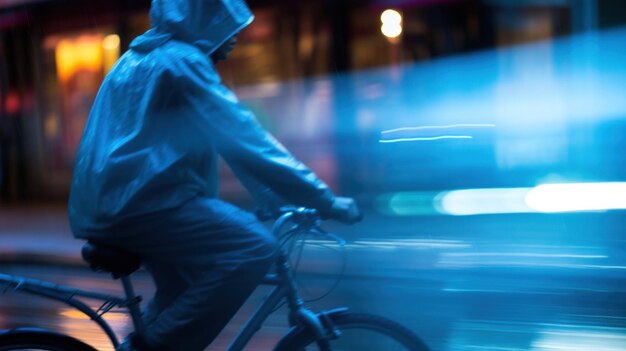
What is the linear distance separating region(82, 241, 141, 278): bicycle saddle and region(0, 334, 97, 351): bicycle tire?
0.25m

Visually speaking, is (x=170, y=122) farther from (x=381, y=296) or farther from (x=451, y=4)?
(x=451, y=4)

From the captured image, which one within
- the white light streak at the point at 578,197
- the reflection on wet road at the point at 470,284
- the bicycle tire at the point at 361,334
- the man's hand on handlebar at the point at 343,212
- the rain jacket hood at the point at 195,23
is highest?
the rain jacket hood at the point at 195,23

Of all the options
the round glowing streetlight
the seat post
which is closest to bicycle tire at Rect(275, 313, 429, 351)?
the seat post

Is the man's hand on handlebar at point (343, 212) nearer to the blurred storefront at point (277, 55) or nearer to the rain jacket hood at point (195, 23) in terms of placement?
the rain jacket hood at point (195, 23)

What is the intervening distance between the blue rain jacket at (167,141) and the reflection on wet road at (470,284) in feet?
1.93

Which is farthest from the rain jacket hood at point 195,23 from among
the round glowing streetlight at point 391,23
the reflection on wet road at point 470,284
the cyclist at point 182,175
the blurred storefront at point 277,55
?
the round glowing streetlight at point 391,23

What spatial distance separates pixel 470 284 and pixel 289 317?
4387 millimetres

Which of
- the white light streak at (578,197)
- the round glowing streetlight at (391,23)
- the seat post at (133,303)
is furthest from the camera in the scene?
the round glowing streetlight at (391,23)

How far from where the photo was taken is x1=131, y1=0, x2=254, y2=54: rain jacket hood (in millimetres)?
3033

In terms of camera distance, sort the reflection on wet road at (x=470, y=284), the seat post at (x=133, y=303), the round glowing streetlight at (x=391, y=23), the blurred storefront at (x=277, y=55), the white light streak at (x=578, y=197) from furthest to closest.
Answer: the round glowing streetlight at (x=391, y=23) < the blurred storefront at (x=277, y=55) < the white light streak at (x=578, y=197) < the reflection on wet road at (x=470, y=284) < the seat post at (x=133, y=303)

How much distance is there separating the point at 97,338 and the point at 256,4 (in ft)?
29.9

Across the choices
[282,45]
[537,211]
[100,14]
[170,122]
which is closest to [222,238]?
[170,122]

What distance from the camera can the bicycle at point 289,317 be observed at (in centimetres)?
296

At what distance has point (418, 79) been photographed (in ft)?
40.6
